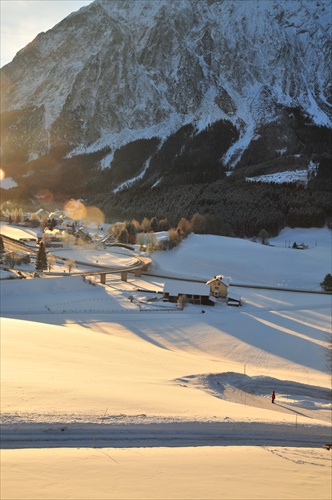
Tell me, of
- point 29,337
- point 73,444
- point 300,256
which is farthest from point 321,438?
point 300,256

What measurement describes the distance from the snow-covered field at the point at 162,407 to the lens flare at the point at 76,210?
363 feet

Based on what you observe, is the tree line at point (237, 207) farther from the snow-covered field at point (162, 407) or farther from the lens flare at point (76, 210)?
the snow-covered field at point (162, 407)

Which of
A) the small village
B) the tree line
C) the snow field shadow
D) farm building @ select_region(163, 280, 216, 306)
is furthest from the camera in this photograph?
the tree line

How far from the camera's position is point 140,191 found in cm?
18725

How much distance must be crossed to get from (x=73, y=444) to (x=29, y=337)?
563 inches

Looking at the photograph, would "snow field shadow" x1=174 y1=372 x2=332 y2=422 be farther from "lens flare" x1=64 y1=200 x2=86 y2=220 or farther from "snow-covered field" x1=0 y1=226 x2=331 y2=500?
"lens flare" x1=64 y1=200 x2=86 y2=220

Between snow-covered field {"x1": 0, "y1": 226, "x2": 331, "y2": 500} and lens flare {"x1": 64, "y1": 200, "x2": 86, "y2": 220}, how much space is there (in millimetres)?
110571

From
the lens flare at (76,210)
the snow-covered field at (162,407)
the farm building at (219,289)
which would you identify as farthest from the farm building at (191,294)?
the lens flare at (76,210)

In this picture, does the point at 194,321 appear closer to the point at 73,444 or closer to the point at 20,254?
the point at 73,444

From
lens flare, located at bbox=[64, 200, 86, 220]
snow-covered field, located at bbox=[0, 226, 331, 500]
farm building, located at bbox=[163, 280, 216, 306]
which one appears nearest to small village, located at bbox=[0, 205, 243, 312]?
farm building, located at bbox=[163, 280, 216, 306]

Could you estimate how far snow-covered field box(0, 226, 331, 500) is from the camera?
7016mm

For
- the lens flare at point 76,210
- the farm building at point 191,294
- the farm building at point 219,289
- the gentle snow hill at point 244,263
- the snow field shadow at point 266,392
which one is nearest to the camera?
the snow field shadow at point 266,392

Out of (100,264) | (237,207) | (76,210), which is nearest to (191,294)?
(100,264)

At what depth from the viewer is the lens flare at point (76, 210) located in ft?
500
